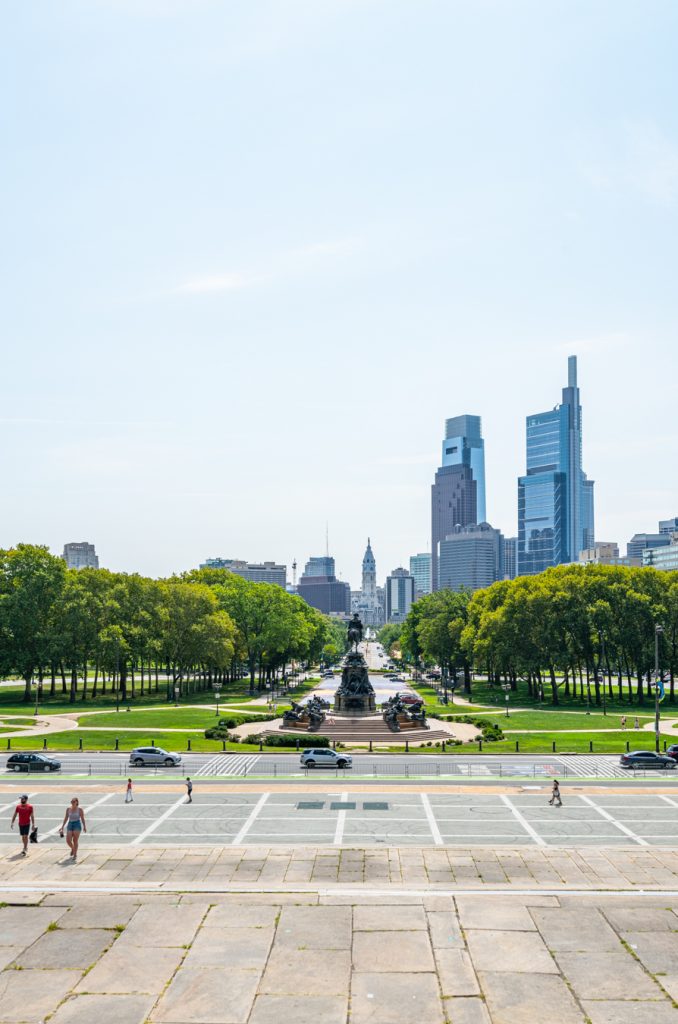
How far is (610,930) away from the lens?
17.6m

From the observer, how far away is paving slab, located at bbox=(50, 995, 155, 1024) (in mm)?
13758

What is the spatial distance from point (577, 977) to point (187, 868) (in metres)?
11.2

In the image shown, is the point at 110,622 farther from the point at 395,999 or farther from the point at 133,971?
the point at 395,999

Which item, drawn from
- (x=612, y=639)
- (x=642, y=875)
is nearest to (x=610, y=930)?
(x=642, y=875)

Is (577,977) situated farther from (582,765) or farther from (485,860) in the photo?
(582,765)

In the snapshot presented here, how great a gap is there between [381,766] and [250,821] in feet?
57.7

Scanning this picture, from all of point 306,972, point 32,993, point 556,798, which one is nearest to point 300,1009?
point 306,972

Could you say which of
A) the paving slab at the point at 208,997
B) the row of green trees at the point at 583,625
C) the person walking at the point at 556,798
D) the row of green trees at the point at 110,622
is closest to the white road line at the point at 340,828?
the person walking at the point at 556,798

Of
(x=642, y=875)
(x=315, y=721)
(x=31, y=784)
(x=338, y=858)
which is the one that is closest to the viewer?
(x=642, y=875)

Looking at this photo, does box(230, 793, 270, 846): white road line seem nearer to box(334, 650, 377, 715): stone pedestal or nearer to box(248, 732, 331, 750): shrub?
box(248, 732, 331, 750): shrub

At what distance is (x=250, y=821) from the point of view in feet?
110

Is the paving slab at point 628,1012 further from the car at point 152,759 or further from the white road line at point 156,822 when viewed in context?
the car at point 152,759

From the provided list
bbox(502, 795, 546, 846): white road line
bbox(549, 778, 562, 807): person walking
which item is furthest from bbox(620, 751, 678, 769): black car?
bbox(549, 778, 562, 807): person walking

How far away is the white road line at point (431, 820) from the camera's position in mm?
30845
